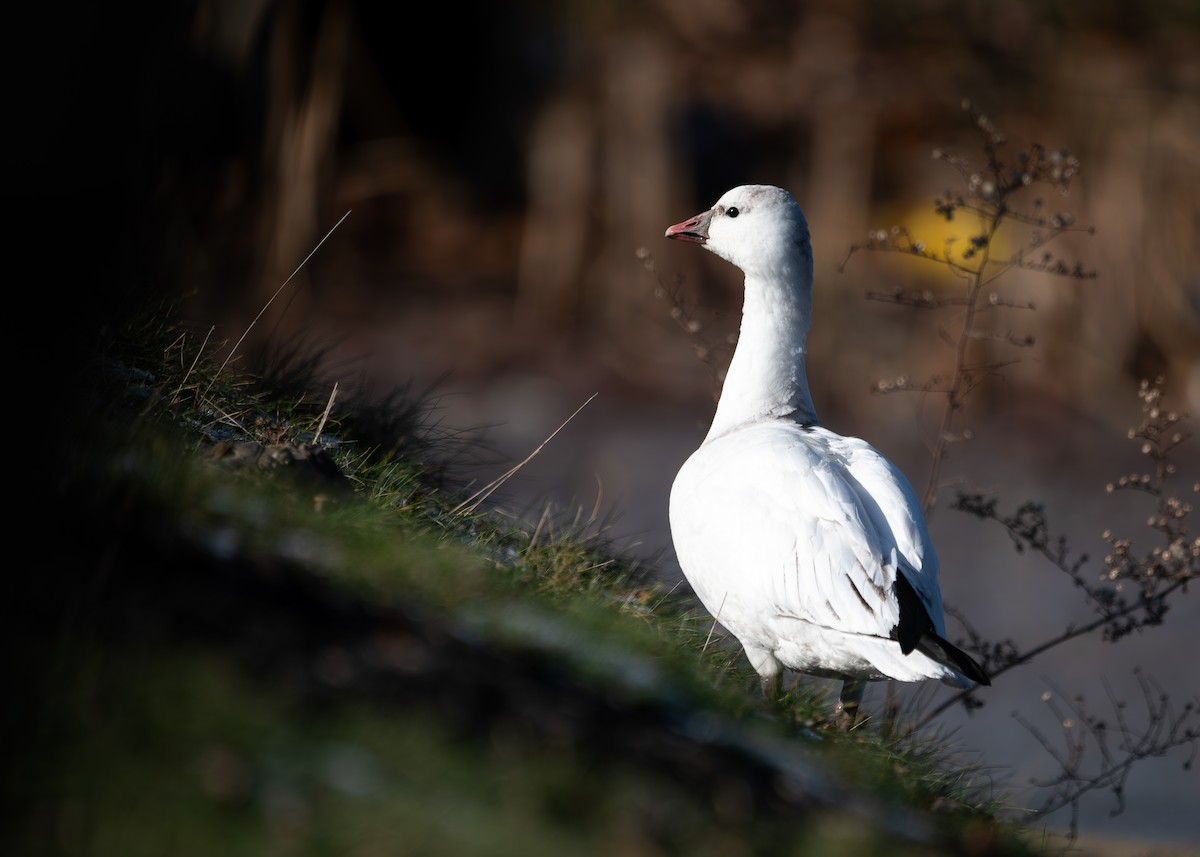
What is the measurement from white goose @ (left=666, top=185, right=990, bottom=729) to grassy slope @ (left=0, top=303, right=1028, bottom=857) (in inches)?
19.0

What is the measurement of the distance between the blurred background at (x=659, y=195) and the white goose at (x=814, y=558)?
8.28 m

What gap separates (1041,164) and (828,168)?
1124 cm

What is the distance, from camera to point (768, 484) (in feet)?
14.8

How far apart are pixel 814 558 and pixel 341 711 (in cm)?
203

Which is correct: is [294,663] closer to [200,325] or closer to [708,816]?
[708,816]

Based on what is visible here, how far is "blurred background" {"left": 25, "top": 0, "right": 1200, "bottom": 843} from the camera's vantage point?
1489cm

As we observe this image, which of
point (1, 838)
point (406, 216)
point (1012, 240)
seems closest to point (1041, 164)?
point (1, 838)

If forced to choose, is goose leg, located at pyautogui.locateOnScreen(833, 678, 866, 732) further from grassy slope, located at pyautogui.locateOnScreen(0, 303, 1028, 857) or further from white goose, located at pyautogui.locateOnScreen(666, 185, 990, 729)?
grassy slope, located at pyautogui.locateOnScreen(0, 303, 1028, 857)

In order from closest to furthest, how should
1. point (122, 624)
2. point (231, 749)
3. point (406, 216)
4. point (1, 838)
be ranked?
point (1, 838) < point (231, 749) < point (122, 624) < point (406, 216)

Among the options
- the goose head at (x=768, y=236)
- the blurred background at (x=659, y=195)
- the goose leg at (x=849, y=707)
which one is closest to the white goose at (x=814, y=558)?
the goose leg at (x=849, y=707)

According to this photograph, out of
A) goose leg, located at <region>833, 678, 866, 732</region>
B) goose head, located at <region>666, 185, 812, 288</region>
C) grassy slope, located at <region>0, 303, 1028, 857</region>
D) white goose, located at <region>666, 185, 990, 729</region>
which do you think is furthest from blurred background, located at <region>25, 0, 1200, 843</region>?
grassy slope, located at <region>0, 303, 1028, 857</region>

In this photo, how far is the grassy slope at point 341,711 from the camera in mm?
2395

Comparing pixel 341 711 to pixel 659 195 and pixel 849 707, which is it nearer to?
pixel 849 707

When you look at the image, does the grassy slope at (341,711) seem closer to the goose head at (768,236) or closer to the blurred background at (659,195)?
the goose head at (768,236)
